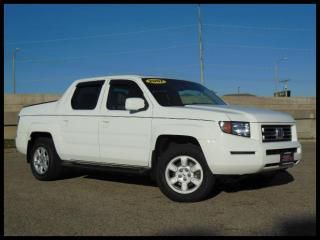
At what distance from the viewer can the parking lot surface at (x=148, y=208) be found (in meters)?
5.07

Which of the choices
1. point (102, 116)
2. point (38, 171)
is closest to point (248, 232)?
point (102, 116)

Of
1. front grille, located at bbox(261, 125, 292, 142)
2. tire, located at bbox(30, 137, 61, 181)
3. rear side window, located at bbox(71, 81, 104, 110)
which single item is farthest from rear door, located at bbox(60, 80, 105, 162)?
front grille, located at bbox(261, 125, 292, 142)

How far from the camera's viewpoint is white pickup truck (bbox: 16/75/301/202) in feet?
20.6

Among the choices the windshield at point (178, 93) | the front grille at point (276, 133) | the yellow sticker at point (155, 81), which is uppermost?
the yellow sticker at point (155, 81)

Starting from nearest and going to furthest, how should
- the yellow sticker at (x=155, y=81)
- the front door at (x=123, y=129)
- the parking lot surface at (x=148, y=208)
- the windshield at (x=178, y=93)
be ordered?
the parking lot surface at (x=148, y=208)
the front door at (x=123, y=129)
the windshield at (x=178, y=93)
the yellow sticker at (x=155, y=81)

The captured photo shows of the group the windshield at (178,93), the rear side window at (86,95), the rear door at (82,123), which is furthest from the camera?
the rear side window at (86,95)

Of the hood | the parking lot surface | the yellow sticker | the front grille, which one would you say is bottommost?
the parking lot surface

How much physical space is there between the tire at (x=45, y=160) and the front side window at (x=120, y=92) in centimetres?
155

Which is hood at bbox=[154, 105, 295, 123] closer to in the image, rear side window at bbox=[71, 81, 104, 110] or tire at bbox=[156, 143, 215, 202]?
tire at bbox=[156, 143, 215, 202]

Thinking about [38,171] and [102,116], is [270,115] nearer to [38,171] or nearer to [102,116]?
[102,116]

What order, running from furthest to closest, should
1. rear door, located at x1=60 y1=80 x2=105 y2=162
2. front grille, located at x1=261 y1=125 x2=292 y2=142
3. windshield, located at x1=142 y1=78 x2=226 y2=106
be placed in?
rear door, located at x1=60 y1=80 x2=105 y2=162 → windshield, located at x1=142 y1=78 x2=226 y2=106 → front grille, located at x1=261 y1=125 x2=292 y2=142

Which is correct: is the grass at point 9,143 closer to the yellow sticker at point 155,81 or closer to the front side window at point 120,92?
the front side window at point 120,92

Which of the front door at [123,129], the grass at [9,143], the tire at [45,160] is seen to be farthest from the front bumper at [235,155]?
the grass at [9,143]

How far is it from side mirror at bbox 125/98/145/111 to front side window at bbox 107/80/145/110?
468 mm
